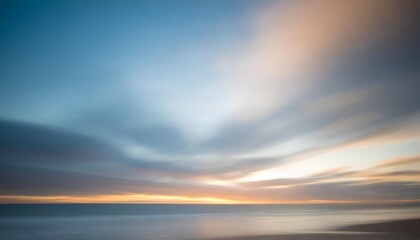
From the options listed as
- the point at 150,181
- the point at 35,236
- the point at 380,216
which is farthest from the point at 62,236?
the point at 380,216

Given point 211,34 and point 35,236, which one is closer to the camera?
point 211,34

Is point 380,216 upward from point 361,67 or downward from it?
downward

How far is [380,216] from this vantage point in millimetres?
5359

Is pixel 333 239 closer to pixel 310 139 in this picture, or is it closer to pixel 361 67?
pixel 310 139

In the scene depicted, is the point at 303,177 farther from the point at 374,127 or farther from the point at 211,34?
the point at 211,34

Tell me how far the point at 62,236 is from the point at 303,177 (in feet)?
11.1

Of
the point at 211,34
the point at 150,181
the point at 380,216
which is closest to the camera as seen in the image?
the point at 211,34

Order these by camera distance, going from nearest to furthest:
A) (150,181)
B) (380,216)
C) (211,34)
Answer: (211,34) < (150,181) < (380,216)

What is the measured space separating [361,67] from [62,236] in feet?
14.8

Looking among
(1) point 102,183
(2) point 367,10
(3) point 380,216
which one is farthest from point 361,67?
(1) point 102,183

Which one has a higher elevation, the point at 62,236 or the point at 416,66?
the point at 416,66

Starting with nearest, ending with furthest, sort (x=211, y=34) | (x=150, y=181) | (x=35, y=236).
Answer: (x=211, y=34), (x=150, y=181), (x=35, y=236)

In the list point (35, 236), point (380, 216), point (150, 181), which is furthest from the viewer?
point (380, 216)

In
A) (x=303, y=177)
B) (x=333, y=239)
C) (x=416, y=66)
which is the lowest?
(x=333, y=239)
